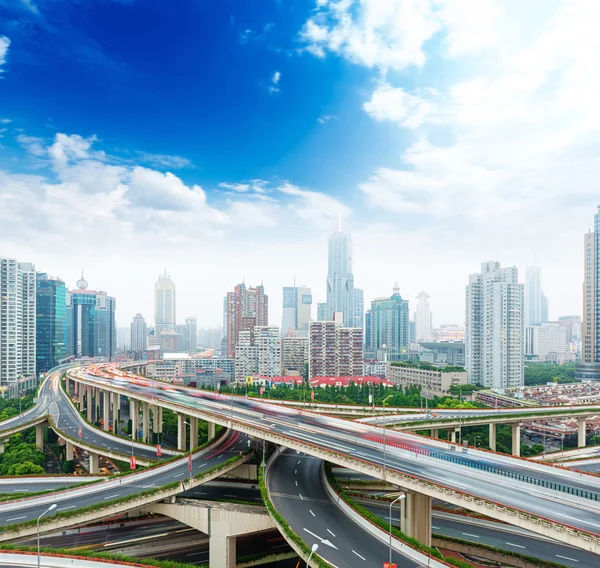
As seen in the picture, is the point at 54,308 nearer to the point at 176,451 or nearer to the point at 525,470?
the point at 176,451

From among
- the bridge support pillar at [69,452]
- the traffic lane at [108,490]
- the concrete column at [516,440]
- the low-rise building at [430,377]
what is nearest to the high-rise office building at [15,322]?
the bridge support pillar at [69,452]

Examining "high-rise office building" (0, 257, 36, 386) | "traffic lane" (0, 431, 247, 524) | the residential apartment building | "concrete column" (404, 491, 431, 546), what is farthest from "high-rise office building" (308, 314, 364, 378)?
"concrete column" (404, 491, 431, 546)

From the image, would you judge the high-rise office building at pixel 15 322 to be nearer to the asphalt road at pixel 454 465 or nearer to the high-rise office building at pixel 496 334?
the asphalt road at pixel 454 465

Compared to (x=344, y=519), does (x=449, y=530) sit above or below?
below

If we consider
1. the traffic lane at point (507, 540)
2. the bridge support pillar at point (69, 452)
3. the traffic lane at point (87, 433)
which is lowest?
the bridge support pillar at point (69, 452)

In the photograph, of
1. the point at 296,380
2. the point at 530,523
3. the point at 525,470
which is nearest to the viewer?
the point at 530,523

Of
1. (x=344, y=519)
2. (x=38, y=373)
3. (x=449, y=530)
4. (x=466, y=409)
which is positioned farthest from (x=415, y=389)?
(x=38, y=373)

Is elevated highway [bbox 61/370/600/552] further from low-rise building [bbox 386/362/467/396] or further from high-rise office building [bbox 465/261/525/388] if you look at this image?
high-rise office building [bbox 465/261/525/388]
